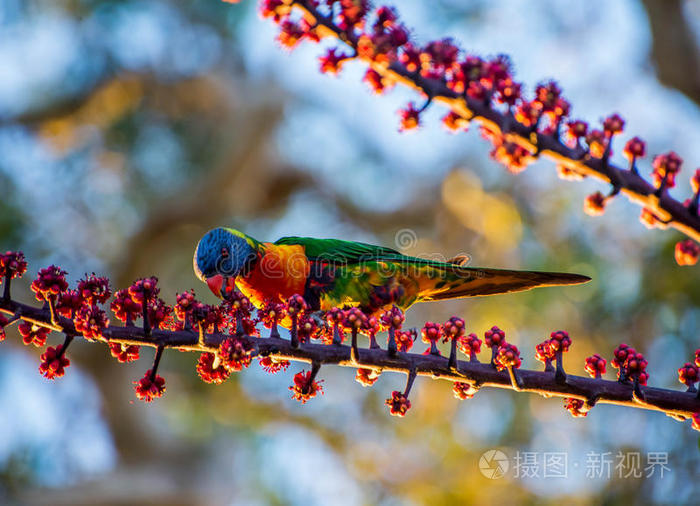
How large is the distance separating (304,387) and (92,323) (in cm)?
62

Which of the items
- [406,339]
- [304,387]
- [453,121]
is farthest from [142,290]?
[453,121]

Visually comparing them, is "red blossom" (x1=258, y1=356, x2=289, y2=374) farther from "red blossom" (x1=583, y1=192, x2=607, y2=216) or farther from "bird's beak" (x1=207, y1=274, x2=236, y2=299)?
"bird's beak" (x1=207, y1=274, x2=236, y2=299)

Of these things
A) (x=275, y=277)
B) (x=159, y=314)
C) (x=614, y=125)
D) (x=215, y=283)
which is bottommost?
(x=159, y=314)

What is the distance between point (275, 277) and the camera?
3.27 metres

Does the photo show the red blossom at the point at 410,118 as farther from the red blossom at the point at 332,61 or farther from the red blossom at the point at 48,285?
the red blossom at the point at 48,285

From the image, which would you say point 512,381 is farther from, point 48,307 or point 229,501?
point 229,501

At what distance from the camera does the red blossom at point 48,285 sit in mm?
1688

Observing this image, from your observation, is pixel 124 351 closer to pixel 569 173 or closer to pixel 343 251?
pixel 569 173

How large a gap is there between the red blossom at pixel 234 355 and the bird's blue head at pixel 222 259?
132 cm

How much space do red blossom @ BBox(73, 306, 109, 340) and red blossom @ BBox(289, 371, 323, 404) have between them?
1.90 ft

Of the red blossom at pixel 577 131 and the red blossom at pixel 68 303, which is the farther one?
the red blossom at pixel 577 131

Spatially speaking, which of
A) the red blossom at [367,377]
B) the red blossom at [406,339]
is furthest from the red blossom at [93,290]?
Answer: the red blossom at [406,339]

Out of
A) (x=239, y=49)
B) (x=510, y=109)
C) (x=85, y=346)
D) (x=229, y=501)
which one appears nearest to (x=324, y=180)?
(x=239, y=49)

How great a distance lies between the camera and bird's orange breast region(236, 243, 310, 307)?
3260mm
